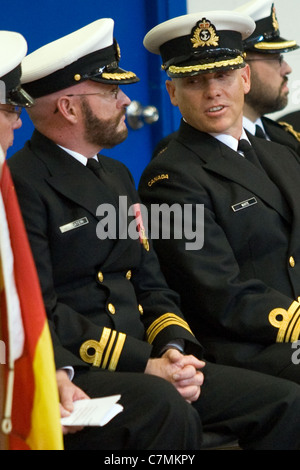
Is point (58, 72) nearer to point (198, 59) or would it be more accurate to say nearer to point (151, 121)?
point (198, 59)

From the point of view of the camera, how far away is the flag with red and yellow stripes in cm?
186

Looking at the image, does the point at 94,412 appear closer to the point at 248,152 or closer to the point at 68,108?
A: the point at 68,108

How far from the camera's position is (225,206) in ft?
9.45

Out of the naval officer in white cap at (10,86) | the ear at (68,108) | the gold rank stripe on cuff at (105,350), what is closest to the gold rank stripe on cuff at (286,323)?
the gold rank stripe on cuff at (105,350)

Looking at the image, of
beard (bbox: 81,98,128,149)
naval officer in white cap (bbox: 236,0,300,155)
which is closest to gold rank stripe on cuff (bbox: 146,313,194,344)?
beard (bbox: 81,98,128,149)

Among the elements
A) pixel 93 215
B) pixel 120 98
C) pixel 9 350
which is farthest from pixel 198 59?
pixel 9 350

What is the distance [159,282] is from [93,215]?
0.33m

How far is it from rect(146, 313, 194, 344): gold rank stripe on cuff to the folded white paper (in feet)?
1.54

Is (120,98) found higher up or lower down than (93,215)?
higher up

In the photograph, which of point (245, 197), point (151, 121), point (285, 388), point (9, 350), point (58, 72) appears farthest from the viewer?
point (151, 121)

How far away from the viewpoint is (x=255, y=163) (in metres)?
3.09

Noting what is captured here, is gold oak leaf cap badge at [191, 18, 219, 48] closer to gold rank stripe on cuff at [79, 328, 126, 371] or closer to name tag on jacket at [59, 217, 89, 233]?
name tag on jacket at [59, 217, 89, 233]

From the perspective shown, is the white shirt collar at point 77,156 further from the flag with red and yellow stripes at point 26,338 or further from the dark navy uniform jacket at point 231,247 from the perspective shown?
the flag with red and yellow stripes at point 26,338

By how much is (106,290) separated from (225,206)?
53 cm
